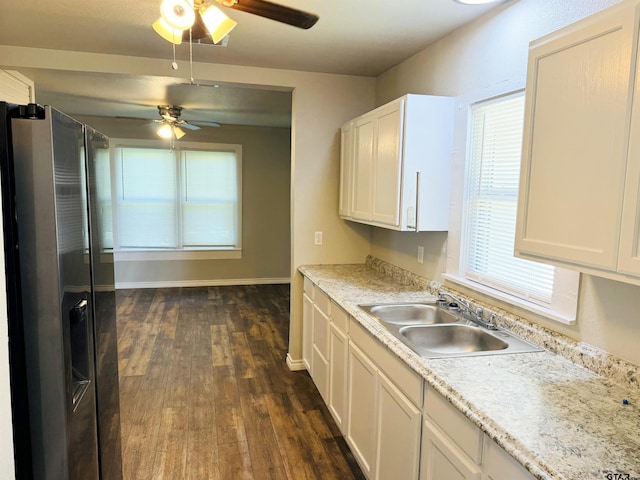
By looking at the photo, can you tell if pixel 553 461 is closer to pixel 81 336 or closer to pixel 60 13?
pixel 81 336

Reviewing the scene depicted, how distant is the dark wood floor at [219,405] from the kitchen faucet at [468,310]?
1.08 metres

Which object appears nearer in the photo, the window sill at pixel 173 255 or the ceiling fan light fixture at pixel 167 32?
the ceiling fan light fixture at pixel 167 32

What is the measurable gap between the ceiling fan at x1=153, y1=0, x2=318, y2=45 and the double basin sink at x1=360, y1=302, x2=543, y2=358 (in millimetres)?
1424

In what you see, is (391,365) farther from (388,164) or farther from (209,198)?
(209,198)

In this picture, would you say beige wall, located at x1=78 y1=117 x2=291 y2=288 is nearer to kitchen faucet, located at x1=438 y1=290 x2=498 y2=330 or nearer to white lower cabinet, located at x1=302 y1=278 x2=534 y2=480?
white lower cabinet, located at x1=302 y1=278 x2=534 y2=480

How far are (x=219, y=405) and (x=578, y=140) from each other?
110 inches

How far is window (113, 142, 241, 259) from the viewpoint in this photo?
6.44 meters

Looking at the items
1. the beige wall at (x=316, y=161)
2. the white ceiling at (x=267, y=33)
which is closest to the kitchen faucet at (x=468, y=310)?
the beige wall at (x=316, y=161)

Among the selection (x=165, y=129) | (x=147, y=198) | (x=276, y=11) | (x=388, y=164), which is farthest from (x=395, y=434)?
(x=147, y=198)

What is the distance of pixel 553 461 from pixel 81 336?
4.95 feet

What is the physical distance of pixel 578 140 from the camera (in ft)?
4.33

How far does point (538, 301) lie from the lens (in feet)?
6.48

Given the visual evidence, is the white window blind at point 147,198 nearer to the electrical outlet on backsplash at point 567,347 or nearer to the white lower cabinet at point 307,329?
the white lower cabinet at point 307,329

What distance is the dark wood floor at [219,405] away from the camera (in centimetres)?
245
